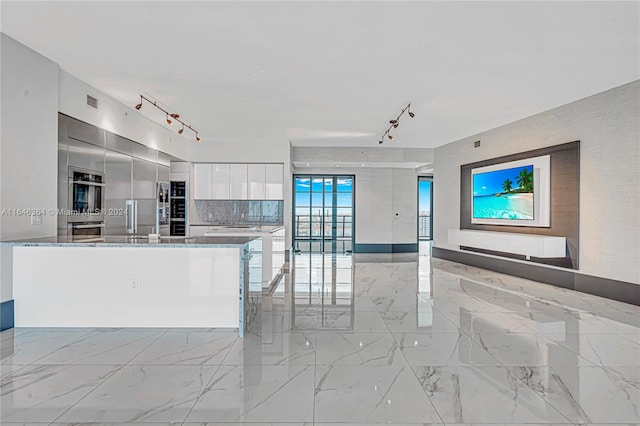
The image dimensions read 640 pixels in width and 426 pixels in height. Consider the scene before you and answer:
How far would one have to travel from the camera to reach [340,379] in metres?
2.85

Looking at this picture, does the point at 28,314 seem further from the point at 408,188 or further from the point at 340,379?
the point at 408,188

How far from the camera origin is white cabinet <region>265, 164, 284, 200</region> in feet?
30.2

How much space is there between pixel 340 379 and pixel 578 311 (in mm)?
3562

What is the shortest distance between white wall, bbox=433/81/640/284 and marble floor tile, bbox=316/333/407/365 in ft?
11.9

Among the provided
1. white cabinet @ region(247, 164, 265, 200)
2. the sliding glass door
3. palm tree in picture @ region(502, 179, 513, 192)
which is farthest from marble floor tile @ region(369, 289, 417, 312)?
the sliding glass door

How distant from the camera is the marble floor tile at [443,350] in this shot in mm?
3193

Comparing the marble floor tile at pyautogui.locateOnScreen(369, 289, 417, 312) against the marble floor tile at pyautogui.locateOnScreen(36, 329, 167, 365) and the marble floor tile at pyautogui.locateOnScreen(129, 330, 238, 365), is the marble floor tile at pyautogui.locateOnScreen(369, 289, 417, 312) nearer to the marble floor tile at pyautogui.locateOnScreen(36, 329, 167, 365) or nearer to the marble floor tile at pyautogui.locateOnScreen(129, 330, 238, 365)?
the marble floor tile at pyautogui.locateOnScreen(129, 330, 238, 365)

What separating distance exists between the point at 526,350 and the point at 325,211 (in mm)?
8767

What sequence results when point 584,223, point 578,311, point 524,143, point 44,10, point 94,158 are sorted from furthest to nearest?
point 524,143
point 584,223
point 94,158
point 578,311
point 44,10

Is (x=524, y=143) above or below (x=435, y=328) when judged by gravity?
above

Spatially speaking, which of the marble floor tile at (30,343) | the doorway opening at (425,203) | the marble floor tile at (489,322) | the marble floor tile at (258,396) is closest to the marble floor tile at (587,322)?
the marble floor tile at (489,322)

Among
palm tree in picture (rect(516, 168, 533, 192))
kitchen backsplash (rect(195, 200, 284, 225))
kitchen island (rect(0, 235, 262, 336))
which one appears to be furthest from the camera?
kitchen backsplash (rect(195, 200, 284, 225))

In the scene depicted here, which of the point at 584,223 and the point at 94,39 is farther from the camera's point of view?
the point at 584,223

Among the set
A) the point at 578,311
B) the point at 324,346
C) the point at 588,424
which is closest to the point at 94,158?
the point at 324,346
